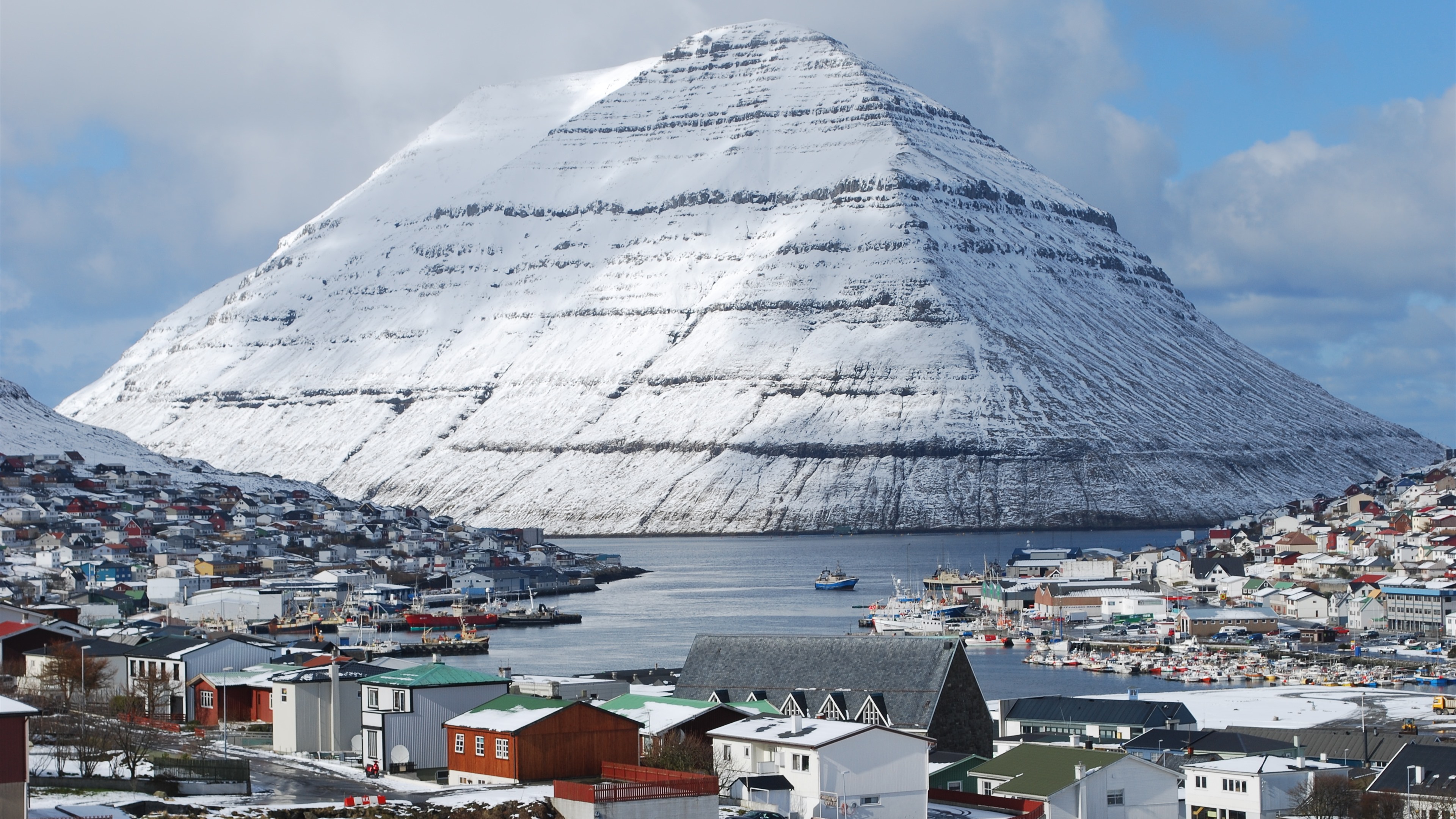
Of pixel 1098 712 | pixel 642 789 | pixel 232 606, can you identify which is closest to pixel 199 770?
pixel 642 789

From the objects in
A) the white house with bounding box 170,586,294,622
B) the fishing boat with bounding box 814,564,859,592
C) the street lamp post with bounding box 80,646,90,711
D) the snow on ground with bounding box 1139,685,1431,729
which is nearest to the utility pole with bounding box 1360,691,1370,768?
the snow on ground with bounding box 1139,685,1431,729

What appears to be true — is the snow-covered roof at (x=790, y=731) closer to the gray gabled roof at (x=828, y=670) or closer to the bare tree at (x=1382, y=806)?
the gray gabled roof at (x=828, y=670)

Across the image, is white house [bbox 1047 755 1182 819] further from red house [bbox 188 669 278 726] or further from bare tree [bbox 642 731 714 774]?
red house [bbox 188 669 278 726]

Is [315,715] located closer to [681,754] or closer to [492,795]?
[681,754]

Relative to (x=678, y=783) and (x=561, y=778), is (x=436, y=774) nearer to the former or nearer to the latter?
(x=561, y=778)

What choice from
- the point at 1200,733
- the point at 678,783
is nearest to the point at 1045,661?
the point at 1200,733

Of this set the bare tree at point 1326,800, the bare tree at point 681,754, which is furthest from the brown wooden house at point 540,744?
the bare tree at point 1326,800
